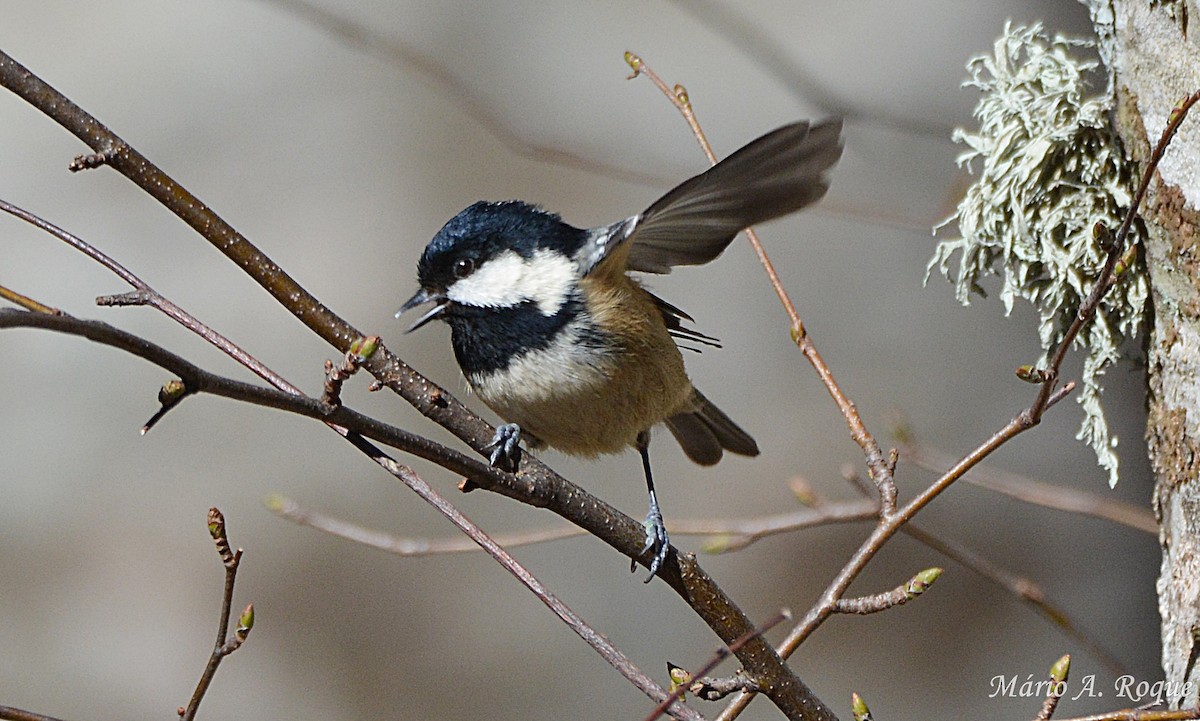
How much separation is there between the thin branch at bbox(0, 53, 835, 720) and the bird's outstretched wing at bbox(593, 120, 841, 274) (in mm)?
433

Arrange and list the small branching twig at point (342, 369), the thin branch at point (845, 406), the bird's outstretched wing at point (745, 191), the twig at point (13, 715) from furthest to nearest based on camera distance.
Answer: the thin branch at point (845, 406) < the bird's outstretched wing at point (745, 191) < the small branching twig at point (342, 369) < the twig at point (13, 715)

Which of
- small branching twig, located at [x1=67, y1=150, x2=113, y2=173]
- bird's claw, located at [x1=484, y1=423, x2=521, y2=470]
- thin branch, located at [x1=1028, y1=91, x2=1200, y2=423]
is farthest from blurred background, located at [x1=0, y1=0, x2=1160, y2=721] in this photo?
small branching twig, located at [x1=67, y1=150, x2=113, y2=173]

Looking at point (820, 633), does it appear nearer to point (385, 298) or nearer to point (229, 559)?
point (385, 298)

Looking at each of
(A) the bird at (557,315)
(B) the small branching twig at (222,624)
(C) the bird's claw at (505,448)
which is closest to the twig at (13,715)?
(B) the small branching twig at (222,624)

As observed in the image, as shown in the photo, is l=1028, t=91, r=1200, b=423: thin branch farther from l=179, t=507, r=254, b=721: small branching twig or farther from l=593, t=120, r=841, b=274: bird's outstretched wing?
l=179, t=507, r=254, b=721: small branching twig

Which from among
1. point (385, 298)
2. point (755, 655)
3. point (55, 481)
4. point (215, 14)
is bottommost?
point (755, 655)

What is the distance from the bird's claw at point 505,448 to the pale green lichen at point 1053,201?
84cm

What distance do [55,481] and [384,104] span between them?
1.58 m

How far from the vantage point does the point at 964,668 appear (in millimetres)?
3248

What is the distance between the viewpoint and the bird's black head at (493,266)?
1.94 m

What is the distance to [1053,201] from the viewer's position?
1.75 m

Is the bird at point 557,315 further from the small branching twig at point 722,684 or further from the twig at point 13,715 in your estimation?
the twig at point 13,715

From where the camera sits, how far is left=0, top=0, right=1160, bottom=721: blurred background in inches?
126

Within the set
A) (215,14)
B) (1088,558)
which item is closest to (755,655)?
(1088,558)
